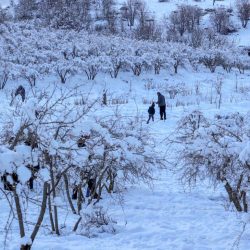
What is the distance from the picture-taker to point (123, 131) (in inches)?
402

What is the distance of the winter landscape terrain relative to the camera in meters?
6.26

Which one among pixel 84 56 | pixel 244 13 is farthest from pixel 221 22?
pixel 84 56

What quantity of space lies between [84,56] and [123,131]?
75.2 feet

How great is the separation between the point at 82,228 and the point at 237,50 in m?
38.7

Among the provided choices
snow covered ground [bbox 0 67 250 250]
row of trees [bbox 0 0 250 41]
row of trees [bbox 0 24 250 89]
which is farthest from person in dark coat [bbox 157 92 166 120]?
row of trees [bbox 0 0 250 41]

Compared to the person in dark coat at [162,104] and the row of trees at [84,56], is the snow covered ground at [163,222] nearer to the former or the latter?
the person in dark coat at [162,104]

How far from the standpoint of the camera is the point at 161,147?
15461mm

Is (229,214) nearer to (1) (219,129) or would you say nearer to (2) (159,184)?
(1) (219,129)

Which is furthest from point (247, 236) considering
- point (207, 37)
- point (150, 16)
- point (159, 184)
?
point (150, 16)

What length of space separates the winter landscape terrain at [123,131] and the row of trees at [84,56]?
0.38ft

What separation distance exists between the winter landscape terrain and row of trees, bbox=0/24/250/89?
115 mm

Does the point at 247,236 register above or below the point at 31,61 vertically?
below

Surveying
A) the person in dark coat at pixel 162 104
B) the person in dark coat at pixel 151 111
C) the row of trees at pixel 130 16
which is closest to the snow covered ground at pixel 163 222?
the person in dark coat at pixel 151 111

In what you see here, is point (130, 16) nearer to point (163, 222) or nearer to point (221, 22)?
point (221, 22)
